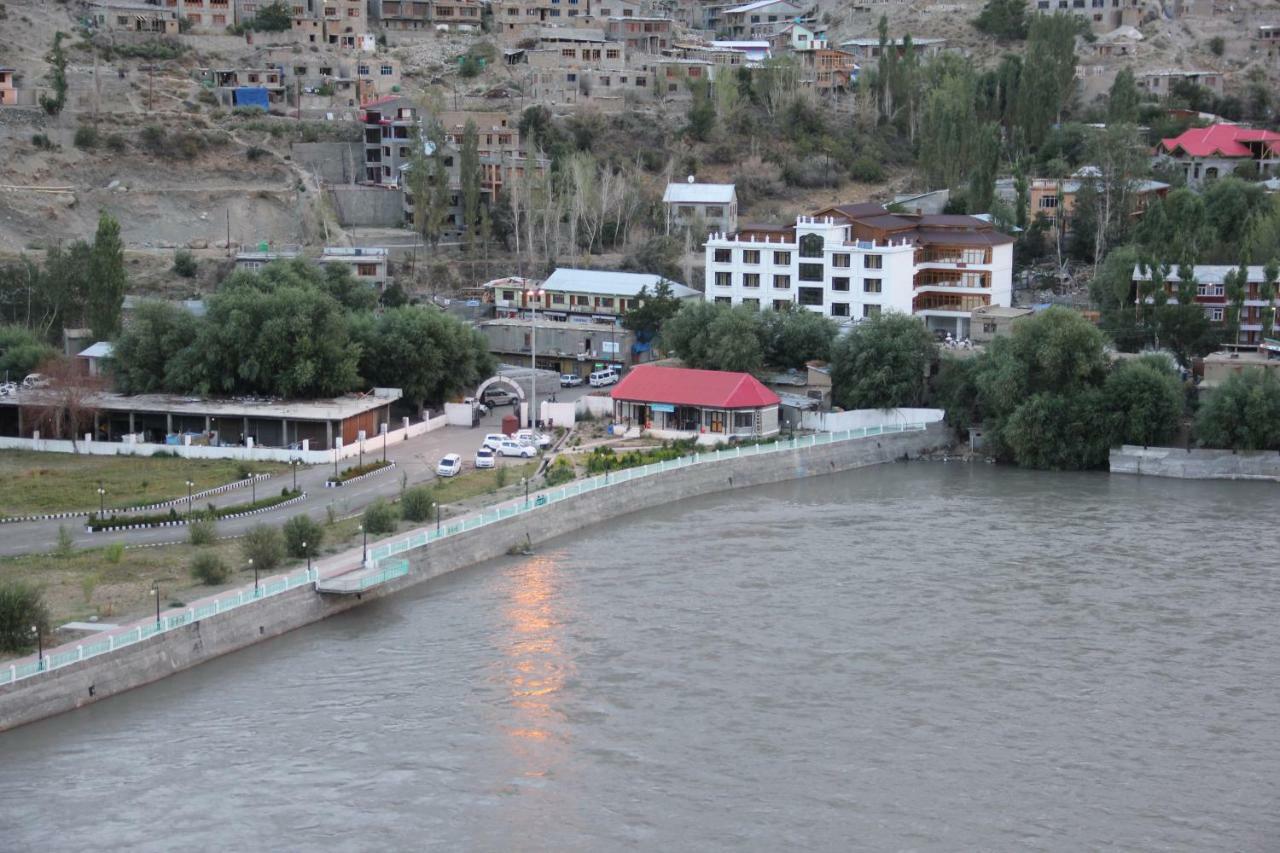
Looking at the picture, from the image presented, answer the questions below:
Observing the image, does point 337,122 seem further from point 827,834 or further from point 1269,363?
point 827,834

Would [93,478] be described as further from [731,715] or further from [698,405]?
[731,715]

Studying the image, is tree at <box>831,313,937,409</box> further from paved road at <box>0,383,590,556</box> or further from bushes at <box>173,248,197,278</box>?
bushes at <box>173,248,197,278</box>

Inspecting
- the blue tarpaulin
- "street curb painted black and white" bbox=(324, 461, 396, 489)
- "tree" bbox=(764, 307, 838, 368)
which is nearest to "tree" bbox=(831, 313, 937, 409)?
"tree" bbox=(764, 307, 838, 368)

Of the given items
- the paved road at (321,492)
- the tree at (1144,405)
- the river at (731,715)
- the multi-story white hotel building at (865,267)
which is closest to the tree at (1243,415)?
the tree at (1144,405)

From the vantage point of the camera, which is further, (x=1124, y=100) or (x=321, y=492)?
(x=1124, y=100)

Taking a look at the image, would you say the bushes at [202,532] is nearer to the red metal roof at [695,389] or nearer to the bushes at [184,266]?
the red metal roof at [695,389]

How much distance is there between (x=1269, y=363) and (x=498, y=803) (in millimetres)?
17565

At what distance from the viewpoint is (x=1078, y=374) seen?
26.6 meters

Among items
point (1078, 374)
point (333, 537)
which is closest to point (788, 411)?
point (1078, 374)

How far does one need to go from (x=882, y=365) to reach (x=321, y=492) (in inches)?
370

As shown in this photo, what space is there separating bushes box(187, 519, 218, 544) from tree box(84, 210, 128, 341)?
984cm

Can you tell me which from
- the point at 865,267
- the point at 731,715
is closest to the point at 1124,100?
the point at 865,267

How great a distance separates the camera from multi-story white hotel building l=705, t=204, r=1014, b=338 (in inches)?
1224

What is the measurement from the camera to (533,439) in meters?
25.8
